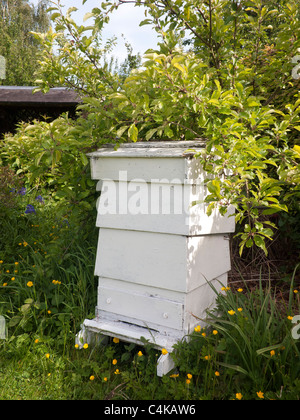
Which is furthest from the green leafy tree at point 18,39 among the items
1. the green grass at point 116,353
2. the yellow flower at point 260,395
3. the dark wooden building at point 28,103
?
the yellow flower at point 260,395

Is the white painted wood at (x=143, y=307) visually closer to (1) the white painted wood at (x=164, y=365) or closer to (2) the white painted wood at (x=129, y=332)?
(2) the white painted wood at (x=129, y=332)

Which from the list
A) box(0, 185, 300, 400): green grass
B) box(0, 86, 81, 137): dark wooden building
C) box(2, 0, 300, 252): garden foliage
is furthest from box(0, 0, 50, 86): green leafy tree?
box(0, 185, 300, 400): green grass

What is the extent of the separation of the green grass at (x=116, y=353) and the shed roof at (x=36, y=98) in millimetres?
3721

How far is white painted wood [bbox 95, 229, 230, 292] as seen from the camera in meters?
1.79

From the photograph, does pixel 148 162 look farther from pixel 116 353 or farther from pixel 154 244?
pixel 116 353

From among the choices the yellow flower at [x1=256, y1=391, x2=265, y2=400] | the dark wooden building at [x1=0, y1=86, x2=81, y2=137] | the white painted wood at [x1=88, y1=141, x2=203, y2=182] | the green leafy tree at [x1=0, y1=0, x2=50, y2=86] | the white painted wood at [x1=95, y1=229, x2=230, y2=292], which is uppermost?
the green leafy tree at [x1=0, y1=0, x2=50, y2=86]

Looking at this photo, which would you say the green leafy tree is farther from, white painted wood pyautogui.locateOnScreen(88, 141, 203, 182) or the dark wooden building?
white painted wood pyautogui.locateOnScreen(88, 141, 203, 182)

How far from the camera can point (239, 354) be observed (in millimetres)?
1692

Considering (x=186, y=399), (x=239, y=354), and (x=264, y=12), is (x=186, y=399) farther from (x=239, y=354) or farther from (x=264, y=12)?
(x=264, y=12)

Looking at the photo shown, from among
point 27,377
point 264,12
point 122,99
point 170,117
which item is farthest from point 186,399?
point 264,12

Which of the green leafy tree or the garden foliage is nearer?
the garden foliage

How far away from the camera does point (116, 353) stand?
213cm

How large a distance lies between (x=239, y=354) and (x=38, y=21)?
84.8ft

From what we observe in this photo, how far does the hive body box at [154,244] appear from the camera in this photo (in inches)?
69.9
